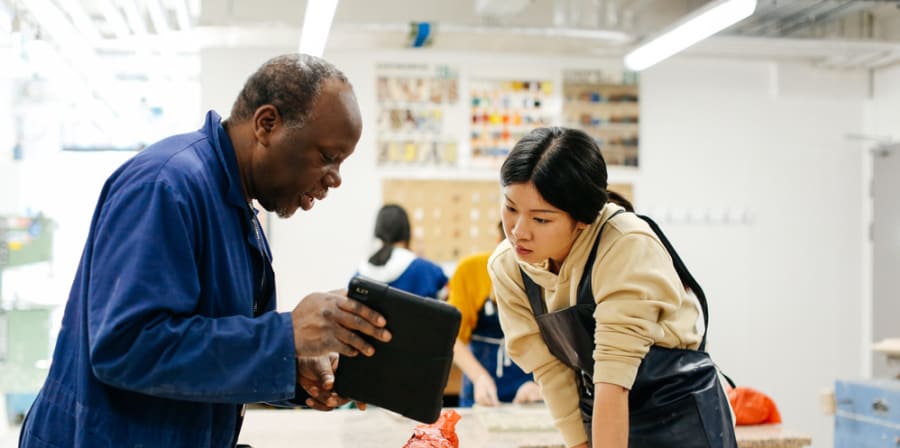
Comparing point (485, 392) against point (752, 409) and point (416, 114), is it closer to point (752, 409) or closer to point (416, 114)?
point (752, 409)

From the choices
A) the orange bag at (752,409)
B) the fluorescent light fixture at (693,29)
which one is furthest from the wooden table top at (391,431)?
the fluorescent light fixture at (693,29)

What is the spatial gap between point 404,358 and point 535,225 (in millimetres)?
483

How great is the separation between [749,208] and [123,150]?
521cm

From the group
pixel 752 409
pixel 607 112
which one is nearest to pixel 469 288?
pixel 752 409

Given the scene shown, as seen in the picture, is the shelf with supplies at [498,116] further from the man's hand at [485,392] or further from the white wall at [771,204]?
the man's hand at [485,392]

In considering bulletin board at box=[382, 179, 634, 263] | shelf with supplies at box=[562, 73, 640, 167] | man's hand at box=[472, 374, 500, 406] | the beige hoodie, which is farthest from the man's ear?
shelf with supplies at box=[562, 73, 640, 167]

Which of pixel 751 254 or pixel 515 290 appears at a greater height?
pixel 515 290

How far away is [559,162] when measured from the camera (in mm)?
1560

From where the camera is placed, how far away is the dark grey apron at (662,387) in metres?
1.64

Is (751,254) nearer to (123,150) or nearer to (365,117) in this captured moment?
(365,117)

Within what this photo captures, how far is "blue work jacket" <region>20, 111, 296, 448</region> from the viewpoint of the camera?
1.08 m

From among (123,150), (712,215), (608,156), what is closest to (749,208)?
(712,215)

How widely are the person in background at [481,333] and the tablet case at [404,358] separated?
2012mm

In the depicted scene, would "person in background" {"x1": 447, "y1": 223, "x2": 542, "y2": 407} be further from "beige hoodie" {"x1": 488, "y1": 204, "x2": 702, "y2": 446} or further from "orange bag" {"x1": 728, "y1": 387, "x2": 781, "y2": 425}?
"beige hoodie" {"x1": 488, "y1": 204, "x2": 702, "y2": 446}
